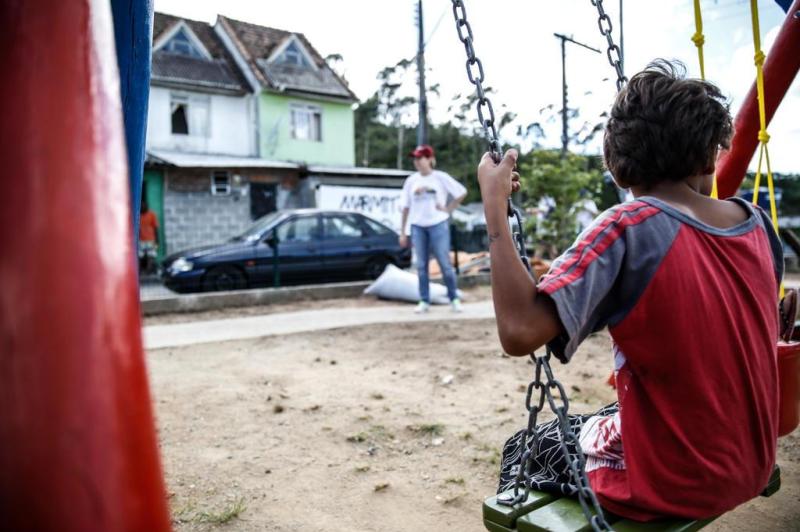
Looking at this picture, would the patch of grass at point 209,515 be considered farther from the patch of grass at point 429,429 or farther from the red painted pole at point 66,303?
the red painted pole at point 66,303

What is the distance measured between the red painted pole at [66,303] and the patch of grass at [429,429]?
3.04 meters

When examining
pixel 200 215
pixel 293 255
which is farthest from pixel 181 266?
pixel 200 215

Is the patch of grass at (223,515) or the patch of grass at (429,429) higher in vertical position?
the patch of grass at (429,429)

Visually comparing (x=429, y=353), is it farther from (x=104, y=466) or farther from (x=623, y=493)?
(x=104, y=466)

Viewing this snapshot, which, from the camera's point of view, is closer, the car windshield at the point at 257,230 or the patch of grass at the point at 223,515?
the patch of grass at the point at 223,515

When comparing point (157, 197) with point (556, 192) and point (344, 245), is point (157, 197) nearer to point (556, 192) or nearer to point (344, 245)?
point (344, 245)

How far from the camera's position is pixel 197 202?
1933cm

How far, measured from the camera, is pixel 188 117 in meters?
20.8

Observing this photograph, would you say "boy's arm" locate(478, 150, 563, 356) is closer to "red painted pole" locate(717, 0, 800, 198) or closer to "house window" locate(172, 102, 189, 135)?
"red painted pole" locate(717, 0, 800, 198)

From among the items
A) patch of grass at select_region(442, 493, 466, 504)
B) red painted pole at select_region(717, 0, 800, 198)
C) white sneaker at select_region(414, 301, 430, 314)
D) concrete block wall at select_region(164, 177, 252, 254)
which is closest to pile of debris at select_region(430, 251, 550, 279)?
white sneaker at select_region(414, 301, 430, 314)

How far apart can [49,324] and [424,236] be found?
273 inches

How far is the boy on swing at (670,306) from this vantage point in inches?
47.7

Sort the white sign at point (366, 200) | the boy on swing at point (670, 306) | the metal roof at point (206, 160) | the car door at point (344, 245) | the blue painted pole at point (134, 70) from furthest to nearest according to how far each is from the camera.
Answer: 1. the white sign at point (366, 200)
2. the metal roof at point (206, 160)
3. the car door at point (344, 245)
4. the blue painted pole at point (134, 70)
5. the boy on swing at point (670, 306)

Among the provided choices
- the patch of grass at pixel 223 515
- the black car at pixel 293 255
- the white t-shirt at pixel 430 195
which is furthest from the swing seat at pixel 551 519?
the black car at pixel 293 255
